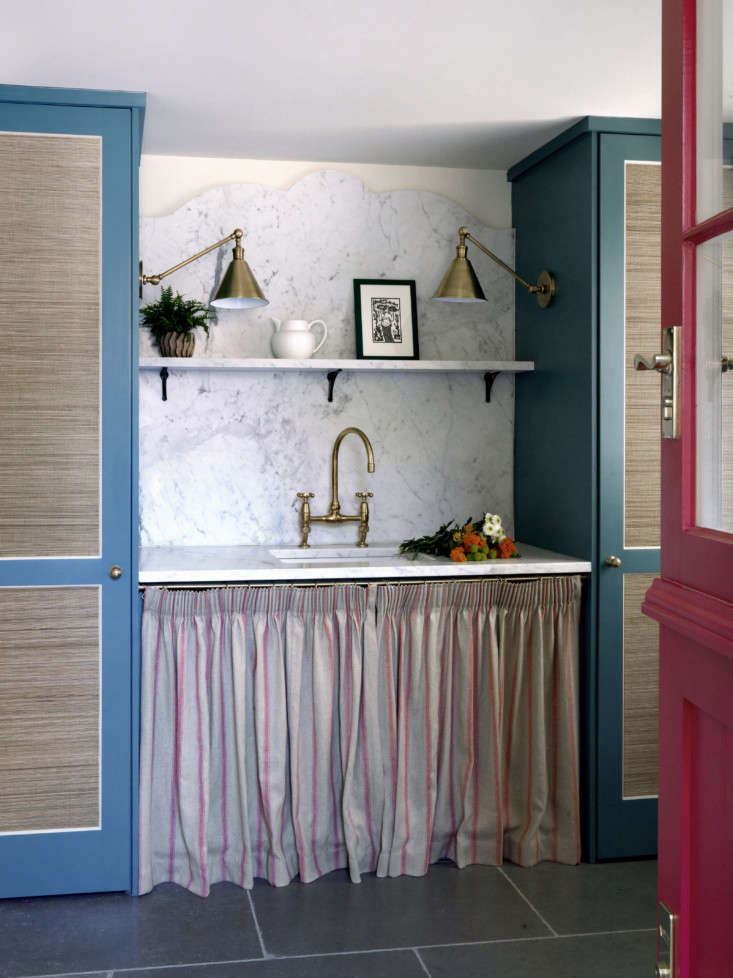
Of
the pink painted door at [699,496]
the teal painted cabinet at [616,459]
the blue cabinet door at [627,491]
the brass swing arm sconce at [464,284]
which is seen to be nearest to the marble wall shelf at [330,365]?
the brass swing arm sconce at [464,284]

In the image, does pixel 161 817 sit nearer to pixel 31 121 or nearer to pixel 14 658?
pixel 14 658

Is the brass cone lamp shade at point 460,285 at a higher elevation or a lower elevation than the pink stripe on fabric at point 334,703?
higher

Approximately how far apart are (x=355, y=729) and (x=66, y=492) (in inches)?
43.9

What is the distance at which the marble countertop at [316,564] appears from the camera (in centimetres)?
304

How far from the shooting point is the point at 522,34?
2.57m

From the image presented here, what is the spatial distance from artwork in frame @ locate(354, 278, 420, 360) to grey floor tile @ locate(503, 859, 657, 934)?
182 centimetres

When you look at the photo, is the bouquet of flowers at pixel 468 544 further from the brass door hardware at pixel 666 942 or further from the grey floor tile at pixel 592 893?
the brass door hardware at pixel 666 942

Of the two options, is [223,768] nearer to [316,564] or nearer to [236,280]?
[316,564]

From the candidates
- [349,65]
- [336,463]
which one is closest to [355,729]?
[336,463]

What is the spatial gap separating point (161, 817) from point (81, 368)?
135 centimetres

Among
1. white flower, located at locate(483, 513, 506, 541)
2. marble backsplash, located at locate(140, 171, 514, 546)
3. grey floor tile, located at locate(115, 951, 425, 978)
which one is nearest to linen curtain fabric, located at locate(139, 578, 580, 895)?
white flower, located at locate(483, 513, 506, 541)

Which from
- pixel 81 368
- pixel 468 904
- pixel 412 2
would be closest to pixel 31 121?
pixel 81 368

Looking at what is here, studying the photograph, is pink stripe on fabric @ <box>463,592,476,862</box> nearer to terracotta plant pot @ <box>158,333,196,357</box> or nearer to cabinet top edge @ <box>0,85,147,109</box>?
terracotta plant pot @ <box>158,333,196,357</box>

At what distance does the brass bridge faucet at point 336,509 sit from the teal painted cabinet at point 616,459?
76 cm
